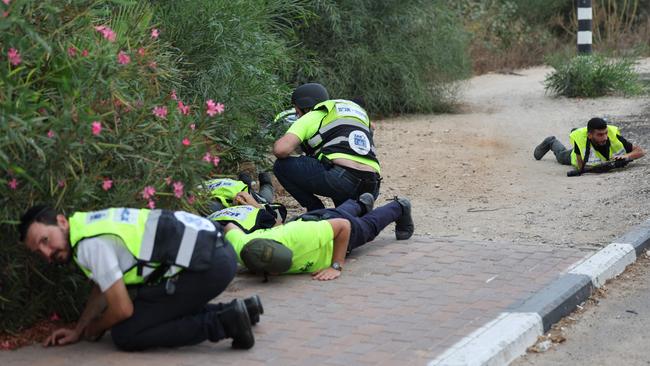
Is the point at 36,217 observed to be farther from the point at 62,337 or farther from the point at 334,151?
the point at 334,151

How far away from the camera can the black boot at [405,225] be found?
785 centimetres

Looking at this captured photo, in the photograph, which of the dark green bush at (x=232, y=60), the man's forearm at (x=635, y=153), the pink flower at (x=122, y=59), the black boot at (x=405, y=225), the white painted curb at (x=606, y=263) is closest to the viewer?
the pink flower at (x=122, y=59)

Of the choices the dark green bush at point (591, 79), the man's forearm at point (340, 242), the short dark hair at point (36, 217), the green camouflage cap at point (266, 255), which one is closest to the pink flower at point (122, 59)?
the short dark hair at point (36, 217)

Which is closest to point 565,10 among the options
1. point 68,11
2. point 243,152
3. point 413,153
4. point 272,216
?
point 413,153

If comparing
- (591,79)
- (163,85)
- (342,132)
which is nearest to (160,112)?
(163,85)

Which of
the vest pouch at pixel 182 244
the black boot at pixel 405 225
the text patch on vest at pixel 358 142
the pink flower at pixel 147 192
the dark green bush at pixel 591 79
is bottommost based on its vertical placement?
the dark green bush at pixel 591 79

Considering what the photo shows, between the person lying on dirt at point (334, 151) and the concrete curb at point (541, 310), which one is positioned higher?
the person lying on dirt at point (334, 151)

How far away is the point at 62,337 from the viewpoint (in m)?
5.61

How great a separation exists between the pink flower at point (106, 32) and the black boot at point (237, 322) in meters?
1.74

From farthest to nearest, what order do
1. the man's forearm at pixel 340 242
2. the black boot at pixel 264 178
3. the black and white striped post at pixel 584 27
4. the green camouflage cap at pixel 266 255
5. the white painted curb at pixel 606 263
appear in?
the black and white striped post at pixel 584 27
the black boot at pixel 264 178
the man's forearm at pixel 340 242
the white painted curb at pixel 606 263
the green camouflage cap at pixel 266 255

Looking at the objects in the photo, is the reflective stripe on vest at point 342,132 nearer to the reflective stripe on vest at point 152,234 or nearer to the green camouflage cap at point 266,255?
the green camouflage cap at point 266,255

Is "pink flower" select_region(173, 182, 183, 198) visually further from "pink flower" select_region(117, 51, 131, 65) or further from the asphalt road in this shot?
the asphalt road

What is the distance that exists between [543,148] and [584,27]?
5.80 m

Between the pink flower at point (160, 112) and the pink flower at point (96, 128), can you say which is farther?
the pink flower at point (160, 112)
